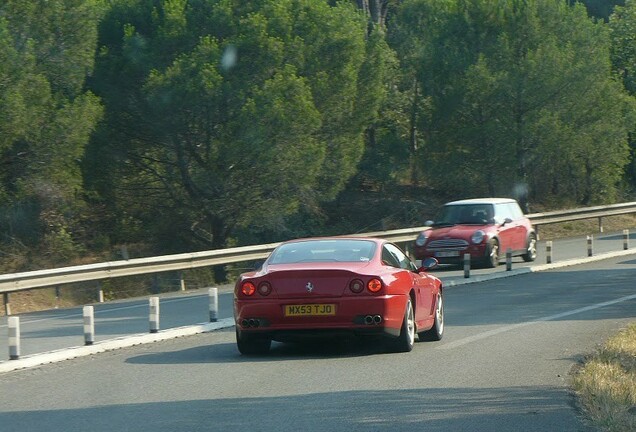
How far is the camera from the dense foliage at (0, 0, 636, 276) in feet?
116

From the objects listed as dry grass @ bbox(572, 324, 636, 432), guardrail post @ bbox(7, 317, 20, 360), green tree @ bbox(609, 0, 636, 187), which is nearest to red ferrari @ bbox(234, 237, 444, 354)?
dry grass @ bbox(572, 324, 636, 432)

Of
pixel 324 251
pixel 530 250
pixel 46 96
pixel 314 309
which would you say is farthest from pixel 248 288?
pixel 46 96

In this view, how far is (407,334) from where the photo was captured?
516 inches

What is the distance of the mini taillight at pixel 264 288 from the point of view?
41.8 feet

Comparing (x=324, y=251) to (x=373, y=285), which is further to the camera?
(x=324, y=251)

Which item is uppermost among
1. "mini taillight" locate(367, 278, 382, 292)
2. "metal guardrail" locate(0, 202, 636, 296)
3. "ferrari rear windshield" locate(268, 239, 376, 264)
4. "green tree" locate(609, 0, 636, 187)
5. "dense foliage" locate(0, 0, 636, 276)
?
"green tree" locate(609, 0, 636, 187)

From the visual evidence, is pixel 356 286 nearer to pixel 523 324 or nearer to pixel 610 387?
pixel 610 387

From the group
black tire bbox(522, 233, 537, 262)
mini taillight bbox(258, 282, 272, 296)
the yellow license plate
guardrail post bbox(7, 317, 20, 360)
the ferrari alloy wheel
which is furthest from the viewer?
black tire bbox(522, 233, 537, 262)

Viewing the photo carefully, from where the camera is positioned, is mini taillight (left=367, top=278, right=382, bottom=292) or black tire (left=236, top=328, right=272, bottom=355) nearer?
mini taillight (left=367, top=278, right=382, bottom=292)

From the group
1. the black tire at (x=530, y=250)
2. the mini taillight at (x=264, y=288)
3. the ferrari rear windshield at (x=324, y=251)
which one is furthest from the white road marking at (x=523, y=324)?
the black tire at (x=530, y=250)

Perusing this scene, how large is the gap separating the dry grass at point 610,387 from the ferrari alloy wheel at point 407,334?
1.98 metres

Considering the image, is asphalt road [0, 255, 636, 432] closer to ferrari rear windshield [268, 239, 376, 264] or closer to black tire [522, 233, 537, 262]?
ferrari rear windshield [268, 239, 376, 264]

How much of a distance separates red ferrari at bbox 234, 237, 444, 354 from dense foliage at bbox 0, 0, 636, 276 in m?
21.5

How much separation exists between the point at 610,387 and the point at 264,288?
414cm
